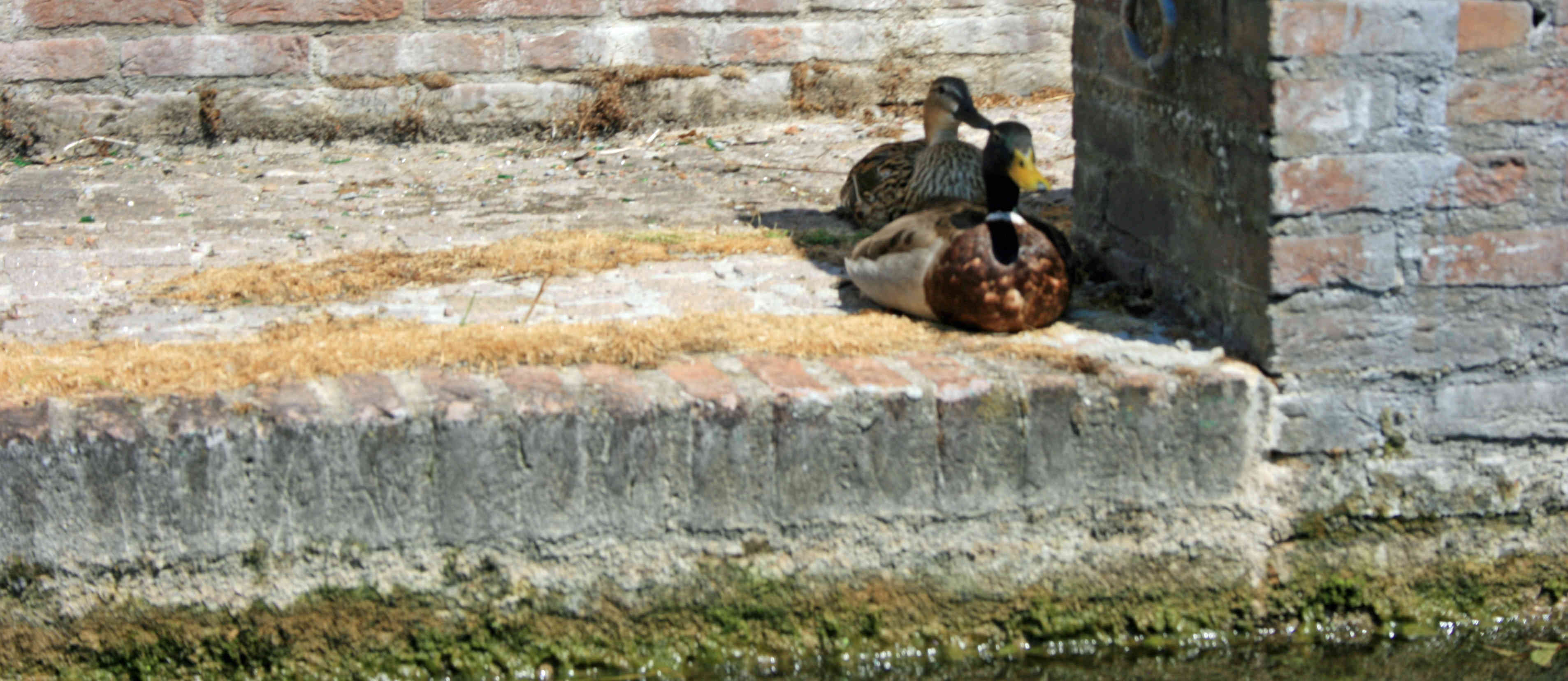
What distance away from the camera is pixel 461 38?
5938 mm

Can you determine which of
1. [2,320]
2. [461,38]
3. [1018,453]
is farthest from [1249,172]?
[461,38]

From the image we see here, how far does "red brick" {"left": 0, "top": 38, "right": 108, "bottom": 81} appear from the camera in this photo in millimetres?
5688

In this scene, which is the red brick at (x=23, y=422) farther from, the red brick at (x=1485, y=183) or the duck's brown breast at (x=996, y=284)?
the red brick at (x=1485, y=183)

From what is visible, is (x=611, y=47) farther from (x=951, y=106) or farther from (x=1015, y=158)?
(x=1015, y=158)

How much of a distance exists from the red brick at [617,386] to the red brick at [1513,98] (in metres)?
1.76

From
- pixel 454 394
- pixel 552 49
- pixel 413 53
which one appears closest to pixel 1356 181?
pixel 454 394

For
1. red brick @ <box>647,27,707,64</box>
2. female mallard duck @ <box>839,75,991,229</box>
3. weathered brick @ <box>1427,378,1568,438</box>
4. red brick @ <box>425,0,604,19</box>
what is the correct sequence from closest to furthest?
weathered brick @ <box>1427,378,1568,438</box>, female mallard duck @ <box>839,75,991,229</box>, red brick @ <box>425,0,604,19</box>, red brick @ <box>647,27,707,64</box>

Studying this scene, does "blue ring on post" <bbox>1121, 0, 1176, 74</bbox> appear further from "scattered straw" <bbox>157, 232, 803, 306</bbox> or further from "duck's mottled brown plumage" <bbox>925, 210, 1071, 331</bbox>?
"scattered straw" <bbox>157, 232, 803, 306</bbox>

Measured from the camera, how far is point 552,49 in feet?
19.7

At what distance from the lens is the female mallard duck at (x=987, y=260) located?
329cm

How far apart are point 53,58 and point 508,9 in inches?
72.2

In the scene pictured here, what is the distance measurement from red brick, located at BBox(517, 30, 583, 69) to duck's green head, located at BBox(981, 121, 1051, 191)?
2.93 m

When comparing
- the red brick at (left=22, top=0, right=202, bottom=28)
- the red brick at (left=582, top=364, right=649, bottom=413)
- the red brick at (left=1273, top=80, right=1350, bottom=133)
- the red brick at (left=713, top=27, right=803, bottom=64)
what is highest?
the red brick at (left=22, top=0, right=202, bottom=28)

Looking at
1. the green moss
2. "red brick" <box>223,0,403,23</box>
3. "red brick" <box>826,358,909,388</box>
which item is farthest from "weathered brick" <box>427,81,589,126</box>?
the green moss
